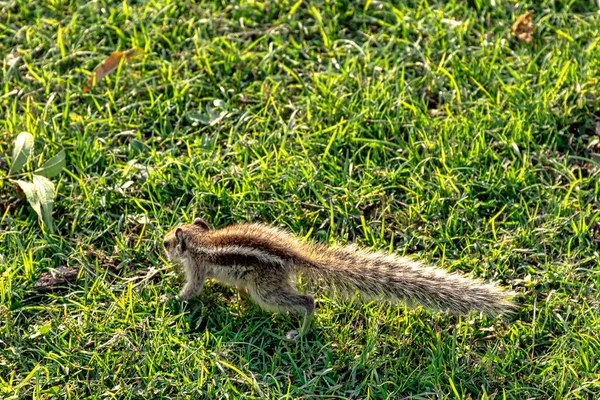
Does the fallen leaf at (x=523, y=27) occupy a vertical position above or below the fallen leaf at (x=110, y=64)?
above

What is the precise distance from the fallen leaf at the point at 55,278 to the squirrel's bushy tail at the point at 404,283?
1.64 metres

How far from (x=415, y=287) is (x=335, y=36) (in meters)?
2.87

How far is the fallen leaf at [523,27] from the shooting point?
7895 millimetres

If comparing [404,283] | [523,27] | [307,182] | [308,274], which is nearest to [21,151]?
[307,182]

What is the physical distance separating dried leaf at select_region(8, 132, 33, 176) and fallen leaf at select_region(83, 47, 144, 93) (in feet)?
2.48

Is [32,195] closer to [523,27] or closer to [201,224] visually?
[201,224]

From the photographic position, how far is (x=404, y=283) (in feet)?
19.5

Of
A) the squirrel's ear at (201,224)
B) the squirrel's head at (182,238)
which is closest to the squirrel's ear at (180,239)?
the squirrel's head at (182,238)

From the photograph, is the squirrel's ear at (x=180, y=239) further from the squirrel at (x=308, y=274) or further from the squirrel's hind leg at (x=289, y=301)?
the squirrel's hind leg at (x=289, y=301)

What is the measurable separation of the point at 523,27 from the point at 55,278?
427 cm

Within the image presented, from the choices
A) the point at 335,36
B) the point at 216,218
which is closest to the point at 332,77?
the point at 335,36

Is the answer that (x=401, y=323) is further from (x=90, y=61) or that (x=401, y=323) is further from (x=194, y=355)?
(x=90, y=61)

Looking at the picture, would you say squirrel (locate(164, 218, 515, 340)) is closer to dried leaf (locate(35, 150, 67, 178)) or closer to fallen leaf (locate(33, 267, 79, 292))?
fallen leaf (locate(33, 267, 79, 292))

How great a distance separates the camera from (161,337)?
19.7ft
